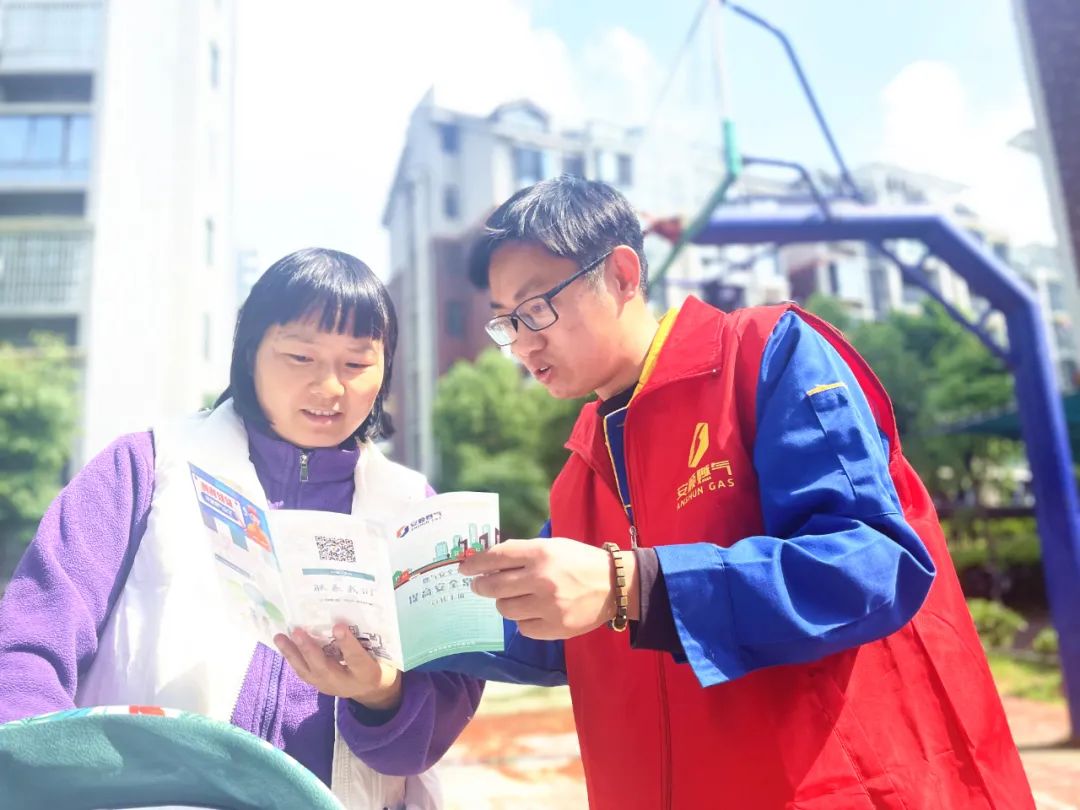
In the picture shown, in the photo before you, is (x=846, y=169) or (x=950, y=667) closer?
(x=950, y=667)

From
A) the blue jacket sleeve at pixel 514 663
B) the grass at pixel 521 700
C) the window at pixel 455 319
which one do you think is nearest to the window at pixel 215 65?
the window at pixel 455 319

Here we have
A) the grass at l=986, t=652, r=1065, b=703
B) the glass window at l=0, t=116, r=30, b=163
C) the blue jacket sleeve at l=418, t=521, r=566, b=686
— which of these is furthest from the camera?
the glass window at l=0, t=116, r=30, b=163

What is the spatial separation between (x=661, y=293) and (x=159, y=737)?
673 inches

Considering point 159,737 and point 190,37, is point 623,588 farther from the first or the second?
point 190,37

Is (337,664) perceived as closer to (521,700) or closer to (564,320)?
(564,320)

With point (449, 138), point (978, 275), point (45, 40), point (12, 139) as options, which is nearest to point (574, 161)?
point (449, 138)

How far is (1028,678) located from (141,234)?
15158 millimetres

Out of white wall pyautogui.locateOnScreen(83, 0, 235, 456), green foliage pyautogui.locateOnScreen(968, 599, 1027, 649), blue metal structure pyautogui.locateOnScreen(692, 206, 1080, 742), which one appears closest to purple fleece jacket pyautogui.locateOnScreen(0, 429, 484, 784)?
blue metal structure pyautogui.locateOnScreen(692, 206, 1080, 742)

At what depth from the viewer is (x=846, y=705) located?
1058mm

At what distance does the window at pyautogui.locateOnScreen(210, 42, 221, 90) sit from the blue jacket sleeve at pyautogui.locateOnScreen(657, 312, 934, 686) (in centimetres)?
1724

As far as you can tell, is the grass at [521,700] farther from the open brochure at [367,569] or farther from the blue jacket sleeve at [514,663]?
the open brochure at [367,569]

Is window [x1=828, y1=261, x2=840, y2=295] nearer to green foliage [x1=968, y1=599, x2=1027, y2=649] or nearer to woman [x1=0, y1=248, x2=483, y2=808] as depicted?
green foliage [x1=968, y1=599, x2=1027, y2=649]

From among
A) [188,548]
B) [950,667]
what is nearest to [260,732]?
[188,548]

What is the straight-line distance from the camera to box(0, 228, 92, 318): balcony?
18156 millimetres
